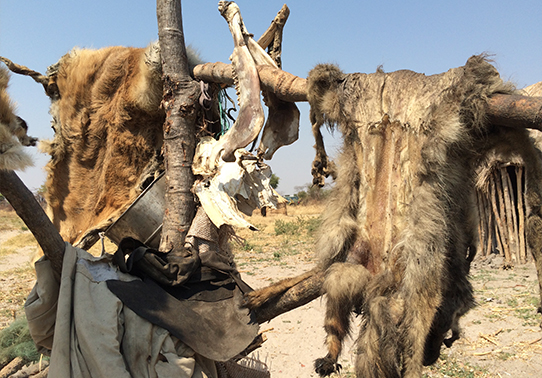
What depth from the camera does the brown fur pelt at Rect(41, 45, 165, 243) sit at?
3.06 m

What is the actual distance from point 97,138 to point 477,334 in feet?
17.1

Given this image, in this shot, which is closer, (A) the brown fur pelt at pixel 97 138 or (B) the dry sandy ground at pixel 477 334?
(A) the brown fur pelt at pixel 97 138

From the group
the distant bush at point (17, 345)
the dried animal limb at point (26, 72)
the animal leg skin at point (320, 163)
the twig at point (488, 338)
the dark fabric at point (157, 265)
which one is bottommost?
the twig at point (488, 338)

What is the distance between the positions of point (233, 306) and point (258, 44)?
1574mm

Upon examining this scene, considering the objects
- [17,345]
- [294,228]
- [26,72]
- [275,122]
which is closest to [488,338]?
[275,122]

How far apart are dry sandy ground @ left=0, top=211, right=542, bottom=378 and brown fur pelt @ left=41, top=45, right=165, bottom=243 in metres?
1.87

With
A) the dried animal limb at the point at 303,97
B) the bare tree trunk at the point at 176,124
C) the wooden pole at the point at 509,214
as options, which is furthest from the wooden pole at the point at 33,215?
the wooden pole at the point at 509,214

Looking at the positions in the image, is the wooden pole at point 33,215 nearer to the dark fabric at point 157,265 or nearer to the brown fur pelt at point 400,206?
the dark fabric at point 157,265

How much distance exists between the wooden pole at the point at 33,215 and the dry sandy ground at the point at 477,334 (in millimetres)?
2144

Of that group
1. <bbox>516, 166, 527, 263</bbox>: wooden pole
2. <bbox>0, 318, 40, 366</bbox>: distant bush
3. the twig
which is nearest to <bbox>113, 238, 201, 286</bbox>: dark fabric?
<bbox>0, 318, 40, 366</bbox>: distant bush

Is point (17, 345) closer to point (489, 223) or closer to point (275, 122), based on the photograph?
point (275, 122)

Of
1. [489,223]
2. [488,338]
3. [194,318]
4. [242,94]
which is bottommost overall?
[488,338]

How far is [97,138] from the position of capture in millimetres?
3182

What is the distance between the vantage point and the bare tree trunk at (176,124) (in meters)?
2.57
